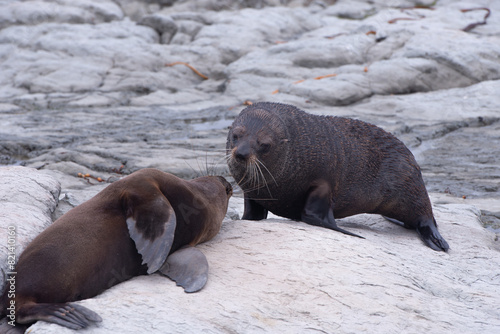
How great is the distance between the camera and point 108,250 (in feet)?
11.3

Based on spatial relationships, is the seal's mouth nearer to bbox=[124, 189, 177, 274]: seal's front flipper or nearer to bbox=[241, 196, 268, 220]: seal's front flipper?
bbox=[241, 196, 268, 220]: seal's front flipper

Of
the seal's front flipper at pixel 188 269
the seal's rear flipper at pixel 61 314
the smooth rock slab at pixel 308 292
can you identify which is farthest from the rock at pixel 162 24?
the seal's rear flipper at pixel 61 314

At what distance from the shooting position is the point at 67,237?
11.1 feet

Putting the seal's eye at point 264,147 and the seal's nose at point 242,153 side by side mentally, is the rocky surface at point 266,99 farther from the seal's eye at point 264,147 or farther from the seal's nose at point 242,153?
the seal's eye at point 264,147

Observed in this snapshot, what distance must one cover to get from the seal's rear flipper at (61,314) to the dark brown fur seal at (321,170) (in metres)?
2.15

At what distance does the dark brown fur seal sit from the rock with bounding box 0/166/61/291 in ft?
5.06

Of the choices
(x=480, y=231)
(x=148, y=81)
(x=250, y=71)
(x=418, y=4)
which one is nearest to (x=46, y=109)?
(x=148, y=81)

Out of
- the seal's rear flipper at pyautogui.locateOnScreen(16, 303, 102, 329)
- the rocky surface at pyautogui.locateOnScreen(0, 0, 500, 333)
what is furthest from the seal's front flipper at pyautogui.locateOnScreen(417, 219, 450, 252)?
the seal's rear flipper at pyautogui.locateOnScreen(16, 303, 102, 329)

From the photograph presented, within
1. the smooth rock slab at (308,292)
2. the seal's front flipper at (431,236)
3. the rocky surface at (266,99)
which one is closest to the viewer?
the smooth rock slab at (308,292)

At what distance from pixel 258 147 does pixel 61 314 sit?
8.28ft

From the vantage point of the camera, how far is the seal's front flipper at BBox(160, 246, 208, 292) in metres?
3.45

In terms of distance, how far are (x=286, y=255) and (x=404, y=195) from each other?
2257 mm

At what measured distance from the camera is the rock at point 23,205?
149 inches

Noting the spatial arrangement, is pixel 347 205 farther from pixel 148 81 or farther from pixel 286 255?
pixel 148 81
